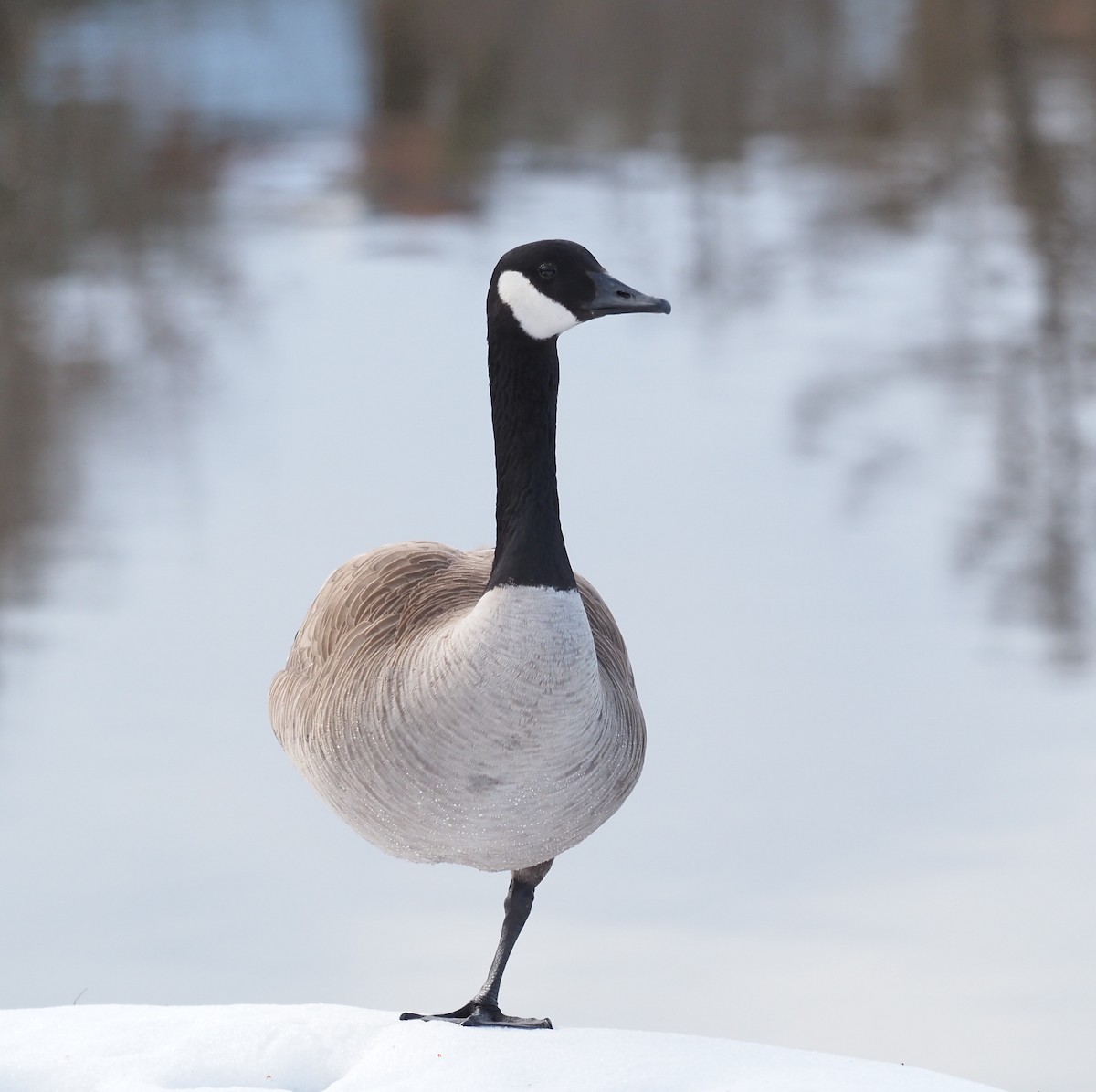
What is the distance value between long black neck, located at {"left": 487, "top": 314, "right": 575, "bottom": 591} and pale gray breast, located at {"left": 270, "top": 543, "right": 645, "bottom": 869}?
0.09 metres

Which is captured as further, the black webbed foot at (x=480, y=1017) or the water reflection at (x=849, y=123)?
the water reflection at (x=849, y=123)

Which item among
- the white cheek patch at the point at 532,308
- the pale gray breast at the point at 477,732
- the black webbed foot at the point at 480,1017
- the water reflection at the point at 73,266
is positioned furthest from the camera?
the water reflection at the point at 73,266

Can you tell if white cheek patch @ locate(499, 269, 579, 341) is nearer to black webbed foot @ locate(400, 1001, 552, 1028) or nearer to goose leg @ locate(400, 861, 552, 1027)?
goose leg @ locate(400, 861, 552, 1027)

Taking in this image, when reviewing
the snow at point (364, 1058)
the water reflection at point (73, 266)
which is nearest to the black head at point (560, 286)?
the snow at point (364, 1058)

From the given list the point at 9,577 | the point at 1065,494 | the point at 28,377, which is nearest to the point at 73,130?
the point at 28,377

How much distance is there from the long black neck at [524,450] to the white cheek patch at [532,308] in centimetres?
3

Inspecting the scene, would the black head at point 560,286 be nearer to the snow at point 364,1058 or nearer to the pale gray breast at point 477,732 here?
the pale gray breast at point 477,732

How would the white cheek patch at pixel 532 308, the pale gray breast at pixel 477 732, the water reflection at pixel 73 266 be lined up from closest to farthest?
the pale gray breast at pixel 477 732
the white cheek patch at pixel 532 308
the water reflection at pixel 73 266

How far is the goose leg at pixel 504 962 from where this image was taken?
2977 millimetres

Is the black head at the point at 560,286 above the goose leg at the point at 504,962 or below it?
above

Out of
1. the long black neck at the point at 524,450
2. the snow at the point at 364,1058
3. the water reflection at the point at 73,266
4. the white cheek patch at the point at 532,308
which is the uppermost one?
the water reflection at the point at 73,266

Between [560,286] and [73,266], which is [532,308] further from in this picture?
[73,266]

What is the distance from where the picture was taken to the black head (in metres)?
2.75

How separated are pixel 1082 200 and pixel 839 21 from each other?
187 inches
